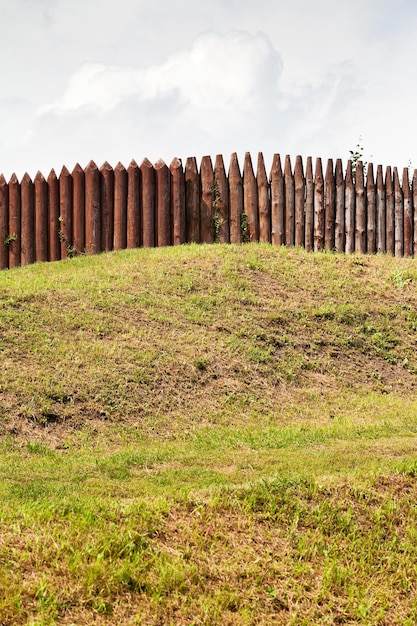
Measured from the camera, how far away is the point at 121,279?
13.7 metres

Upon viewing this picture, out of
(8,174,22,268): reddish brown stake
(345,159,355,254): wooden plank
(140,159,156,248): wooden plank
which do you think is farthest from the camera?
(345,159,355,254): wooden plank

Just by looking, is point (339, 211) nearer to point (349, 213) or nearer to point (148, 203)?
point (349, 213)

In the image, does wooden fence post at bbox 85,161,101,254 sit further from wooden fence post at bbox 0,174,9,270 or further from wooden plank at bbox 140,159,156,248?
wooden fence post at bbox 0,174,9,270

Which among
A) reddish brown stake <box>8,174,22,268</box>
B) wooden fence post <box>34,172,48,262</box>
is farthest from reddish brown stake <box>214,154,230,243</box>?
reddish brown stake <box>8,174,22,268</box>

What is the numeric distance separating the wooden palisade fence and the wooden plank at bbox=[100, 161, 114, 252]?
0.02 m

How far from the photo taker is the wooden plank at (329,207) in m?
18.0

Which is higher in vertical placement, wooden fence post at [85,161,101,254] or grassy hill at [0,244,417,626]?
wooden fence post at [85,161,101,254]

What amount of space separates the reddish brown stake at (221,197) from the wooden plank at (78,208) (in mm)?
3283

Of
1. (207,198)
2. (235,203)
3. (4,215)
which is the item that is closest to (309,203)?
(235,203)

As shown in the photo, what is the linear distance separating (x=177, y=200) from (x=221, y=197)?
106cm

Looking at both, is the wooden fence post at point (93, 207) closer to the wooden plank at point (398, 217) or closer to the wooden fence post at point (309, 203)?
the wooden fence post at point (309, 203)

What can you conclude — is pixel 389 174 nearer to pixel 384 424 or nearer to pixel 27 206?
pixel 27 206

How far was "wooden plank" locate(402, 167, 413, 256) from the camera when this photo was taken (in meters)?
19.4

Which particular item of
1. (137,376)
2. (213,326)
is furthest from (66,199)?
(137,376)
